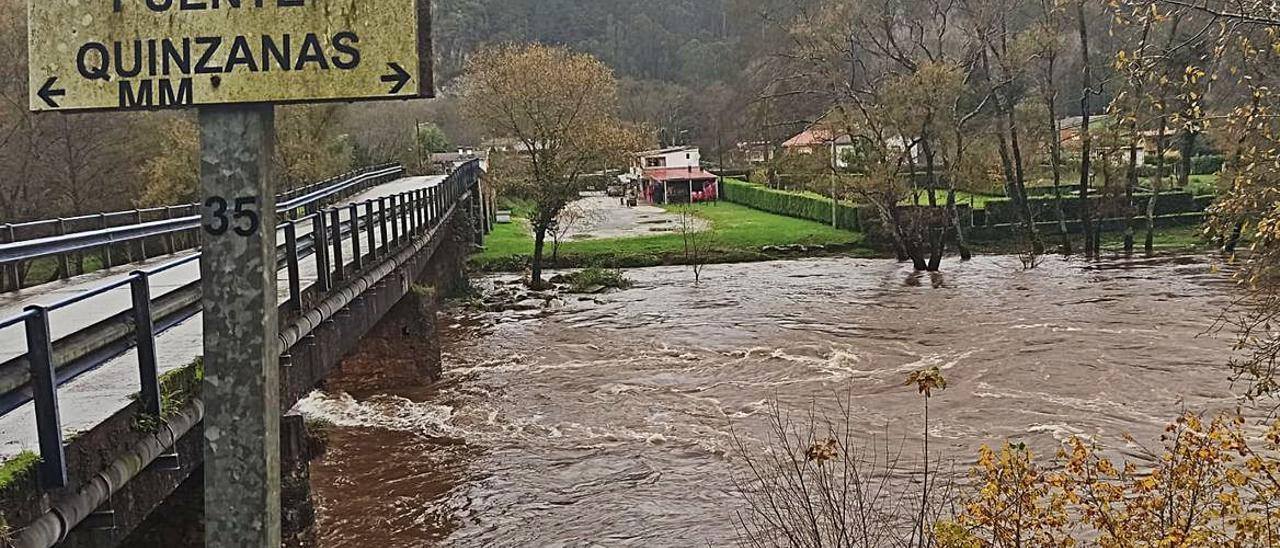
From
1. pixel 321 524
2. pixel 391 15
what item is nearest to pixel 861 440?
pixel 321 524

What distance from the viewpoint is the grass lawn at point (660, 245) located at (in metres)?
42.3

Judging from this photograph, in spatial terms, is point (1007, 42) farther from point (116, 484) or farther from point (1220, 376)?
point (116, 484)

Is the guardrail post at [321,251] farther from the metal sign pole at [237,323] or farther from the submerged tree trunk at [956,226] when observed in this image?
A: the submerged tree trunk at [956,226]

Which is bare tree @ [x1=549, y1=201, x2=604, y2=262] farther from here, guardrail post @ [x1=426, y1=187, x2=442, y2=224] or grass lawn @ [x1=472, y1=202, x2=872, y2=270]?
guardrail post @ [x1=426, y1=187, x2=442, y2=224]

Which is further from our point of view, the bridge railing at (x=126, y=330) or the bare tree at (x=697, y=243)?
the bare tree at (x=697, y=243)

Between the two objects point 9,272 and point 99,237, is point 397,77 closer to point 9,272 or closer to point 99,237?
point 99,237

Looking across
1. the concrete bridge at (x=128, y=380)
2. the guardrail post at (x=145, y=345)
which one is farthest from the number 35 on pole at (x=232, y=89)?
the guardrail post at (x=145, y=345)

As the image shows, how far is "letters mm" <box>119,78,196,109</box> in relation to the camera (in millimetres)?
3018

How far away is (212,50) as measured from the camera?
9.84 ft

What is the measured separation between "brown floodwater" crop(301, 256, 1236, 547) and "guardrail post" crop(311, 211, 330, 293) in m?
3.20

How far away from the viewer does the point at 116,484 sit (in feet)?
17.3

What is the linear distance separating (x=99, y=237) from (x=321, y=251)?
331cm

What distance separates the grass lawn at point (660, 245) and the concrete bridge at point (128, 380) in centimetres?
2625

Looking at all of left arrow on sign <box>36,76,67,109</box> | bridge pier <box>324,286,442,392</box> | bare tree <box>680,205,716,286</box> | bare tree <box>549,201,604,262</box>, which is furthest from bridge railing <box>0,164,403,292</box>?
bare tree <box>680,205,716,286</box>
